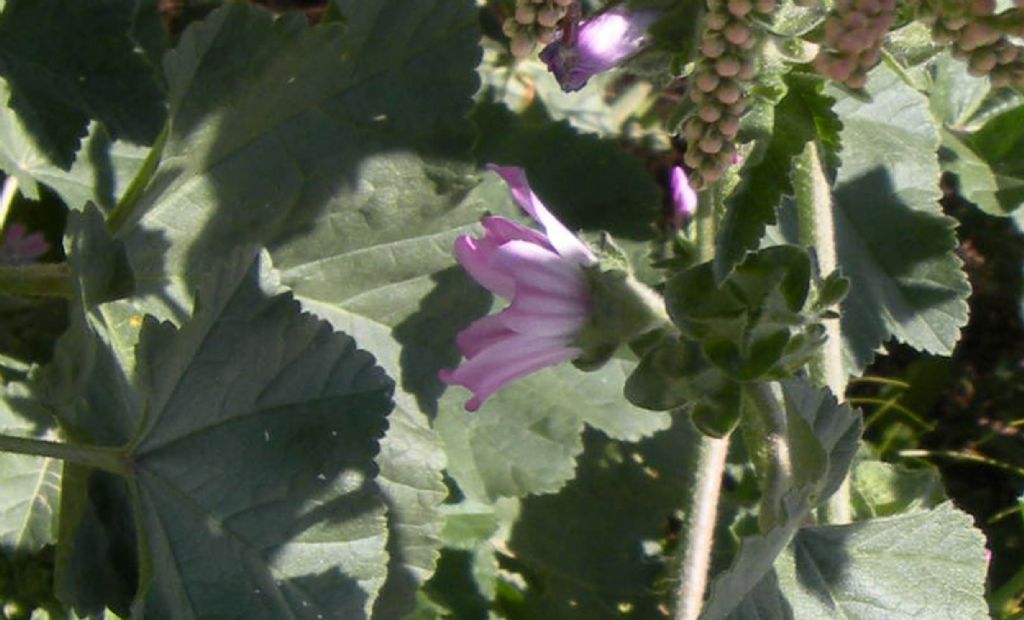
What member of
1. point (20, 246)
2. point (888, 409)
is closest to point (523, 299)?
point (20, 246)

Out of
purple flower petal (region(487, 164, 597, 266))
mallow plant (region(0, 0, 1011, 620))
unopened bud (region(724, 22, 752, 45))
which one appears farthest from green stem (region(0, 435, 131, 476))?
unopened bud (region(724, 22, 752, 45))

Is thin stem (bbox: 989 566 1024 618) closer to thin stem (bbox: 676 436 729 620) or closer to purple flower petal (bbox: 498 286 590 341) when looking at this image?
thin stem (bbox: 676 436 729 620)

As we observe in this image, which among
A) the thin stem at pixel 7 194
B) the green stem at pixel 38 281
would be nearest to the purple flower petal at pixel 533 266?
the green stem at pixel 38 281

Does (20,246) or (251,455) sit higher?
(251,455)

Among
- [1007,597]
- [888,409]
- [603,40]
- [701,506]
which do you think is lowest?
[888,409]

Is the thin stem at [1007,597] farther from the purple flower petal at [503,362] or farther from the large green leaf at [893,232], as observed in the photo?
the purple flower petal at [503,362]

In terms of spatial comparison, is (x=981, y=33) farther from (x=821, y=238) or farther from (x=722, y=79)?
(x=821, y=238)

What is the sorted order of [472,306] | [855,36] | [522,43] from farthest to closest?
[472,306], [522,43], [855,36]

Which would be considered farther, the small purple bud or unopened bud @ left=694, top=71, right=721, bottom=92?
the small purple bud
